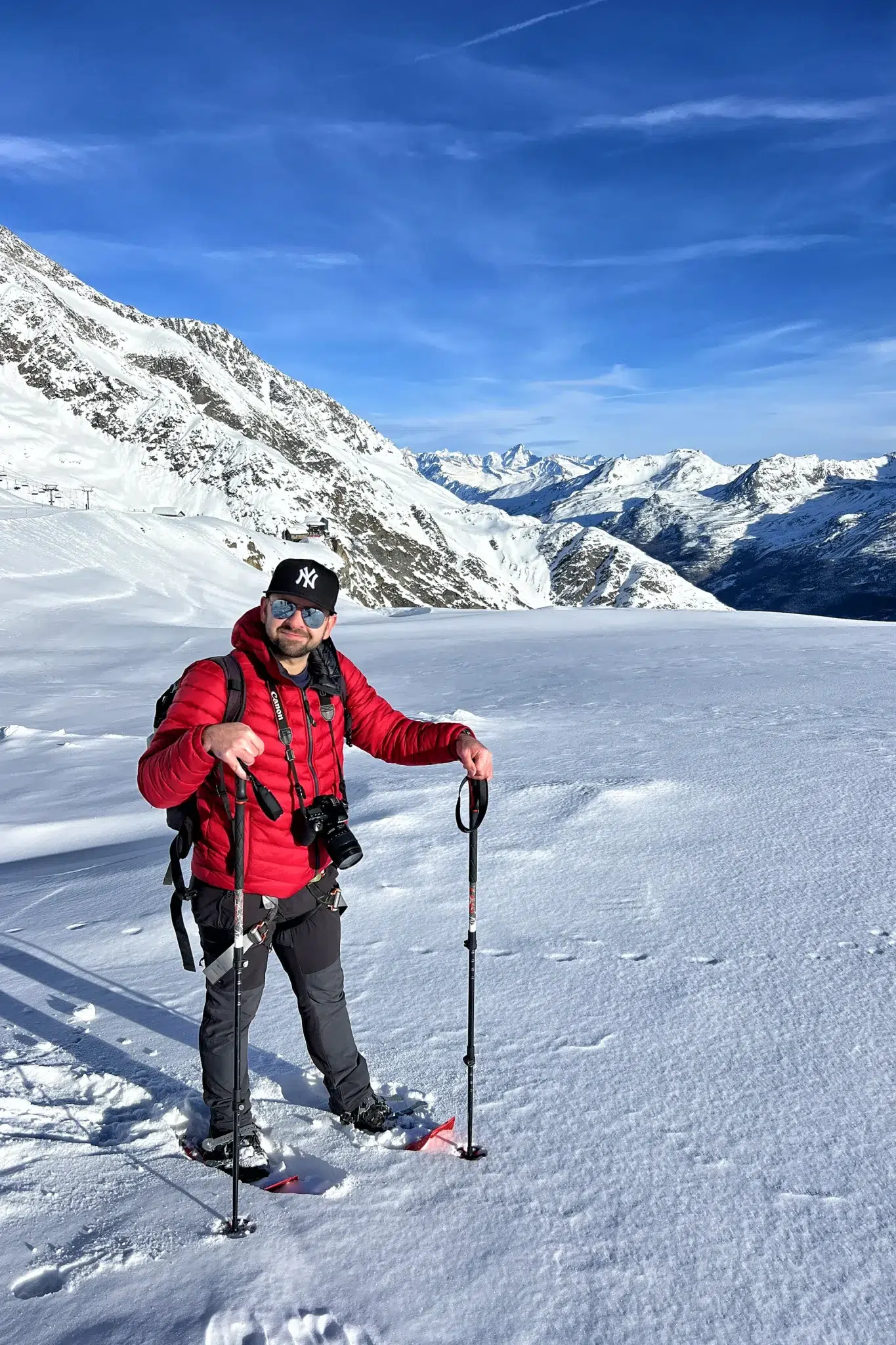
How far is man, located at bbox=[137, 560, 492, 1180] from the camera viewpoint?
122 inches

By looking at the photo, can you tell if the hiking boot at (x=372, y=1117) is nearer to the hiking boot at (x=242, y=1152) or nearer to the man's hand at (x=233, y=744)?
the hiking boot at (x=242, y=1152)

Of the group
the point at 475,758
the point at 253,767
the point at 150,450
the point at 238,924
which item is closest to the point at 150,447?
the point at 150,450

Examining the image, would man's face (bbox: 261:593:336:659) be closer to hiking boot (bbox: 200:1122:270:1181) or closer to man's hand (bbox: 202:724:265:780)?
man's hand (bbox: 202:724:265:780)

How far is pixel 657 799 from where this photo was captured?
7078 millimetres

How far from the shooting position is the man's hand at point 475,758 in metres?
3.34

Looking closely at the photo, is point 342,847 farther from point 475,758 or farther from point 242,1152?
point 242,1152

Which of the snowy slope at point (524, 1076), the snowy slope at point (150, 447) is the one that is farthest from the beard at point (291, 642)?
the snowy slope at point (150, 447)

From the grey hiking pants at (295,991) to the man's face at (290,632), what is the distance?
38.1 inches

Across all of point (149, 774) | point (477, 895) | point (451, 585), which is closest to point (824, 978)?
point (477, 895)

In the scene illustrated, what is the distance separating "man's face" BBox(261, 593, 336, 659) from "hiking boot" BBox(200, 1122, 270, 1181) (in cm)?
187

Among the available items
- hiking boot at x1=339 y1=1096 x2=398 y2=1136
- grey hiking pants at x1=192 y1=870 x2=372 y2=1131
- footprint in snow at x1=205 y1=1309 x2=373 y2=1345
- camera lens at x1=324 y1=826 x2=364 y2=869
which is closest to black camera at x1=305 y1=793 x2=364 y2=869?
camera lens at x1=324 y1=826 x2=364 y2=869

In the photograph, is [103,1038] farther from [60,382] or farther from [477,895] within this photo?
[60,382]

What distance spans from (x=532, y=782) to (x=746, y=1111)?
4.57 m

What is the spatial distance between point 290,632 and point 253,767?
1.82ft
